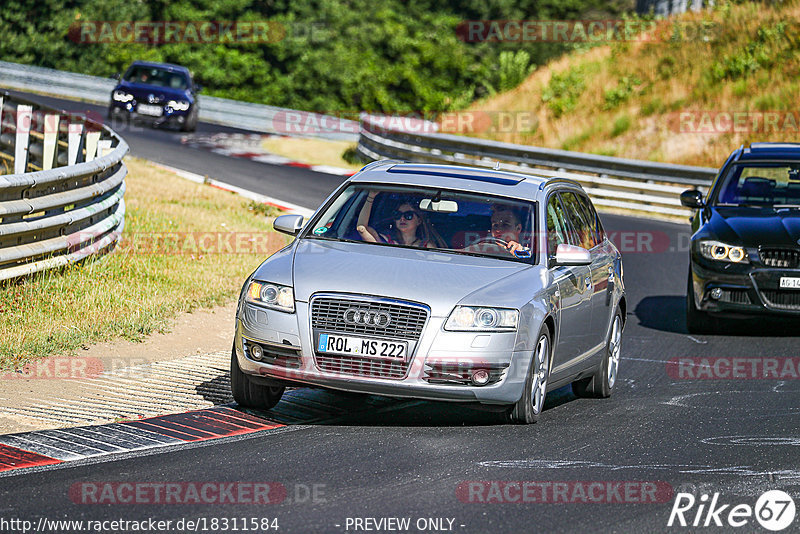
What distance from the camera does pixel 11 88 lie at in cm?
4406

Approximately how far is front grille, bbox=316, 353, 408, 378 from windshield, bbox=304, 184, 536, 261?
124cm

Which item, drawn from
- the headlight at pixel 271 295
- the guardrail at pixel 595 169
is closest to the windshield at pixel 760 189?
the headlight at pixel 271 295

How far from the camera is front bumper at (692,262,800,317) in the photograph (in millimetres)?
12273

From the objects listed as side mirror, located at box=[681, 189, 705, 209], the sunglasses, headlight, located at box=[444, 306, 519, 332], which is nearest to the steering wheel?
the sunglasses

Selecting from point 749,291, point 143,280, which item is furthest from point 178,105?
point 749,291

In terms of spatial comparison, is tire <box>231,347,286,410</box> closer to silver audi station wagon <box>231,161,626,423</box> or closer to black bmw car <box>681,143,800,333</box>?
silver audi station wagon <box>231,161,626,423</box>

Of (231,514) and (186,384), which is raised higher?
(231,514)

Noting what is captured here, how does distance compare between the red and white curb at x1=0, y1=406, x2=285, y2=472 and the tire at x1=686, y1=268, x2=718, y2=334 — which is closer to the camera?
the red and white curb at x1=0, y1=406, x2=285, y2=472

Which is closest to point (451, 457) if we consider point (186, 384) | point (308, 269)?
point (308, 269)

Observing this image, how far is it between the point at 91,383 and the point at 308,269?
2056 mm

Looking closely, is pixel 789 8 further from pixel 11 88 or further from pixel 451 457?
pixel 451 457

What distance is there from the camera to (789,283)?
40.1ft

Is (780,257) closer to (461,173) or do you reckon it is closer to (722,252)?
(722,252)

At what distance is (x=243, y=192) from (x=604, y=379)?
1355cm
